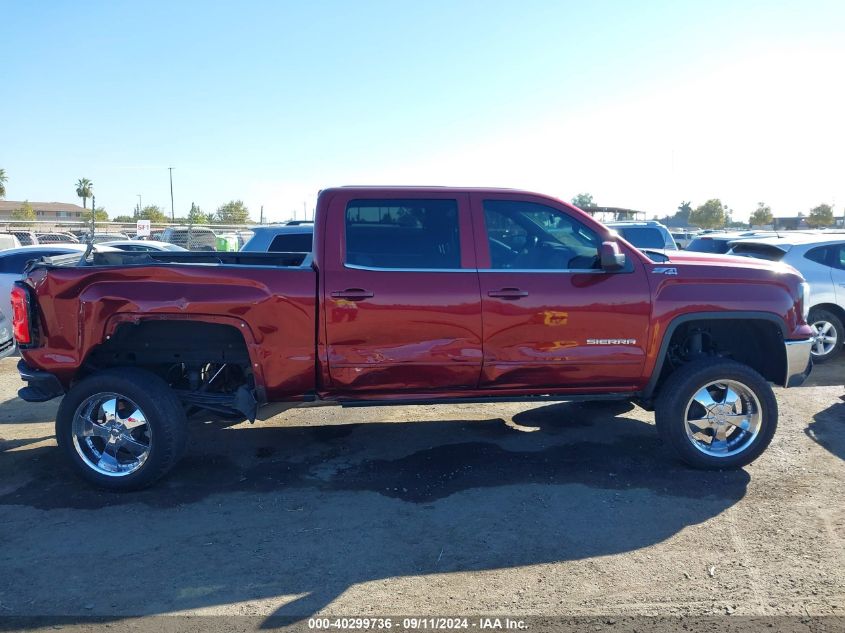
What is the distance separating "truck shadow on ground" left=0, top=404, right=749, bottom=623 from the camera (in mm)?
3449

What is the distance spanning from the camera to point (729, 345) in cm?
538

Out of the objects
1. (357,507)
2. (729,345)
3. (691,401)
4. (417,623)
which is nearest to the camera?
(417,623)

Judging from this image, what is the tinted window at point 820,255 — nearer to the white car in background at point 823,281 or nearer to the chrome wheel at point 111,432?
the white car in background at point 823,281

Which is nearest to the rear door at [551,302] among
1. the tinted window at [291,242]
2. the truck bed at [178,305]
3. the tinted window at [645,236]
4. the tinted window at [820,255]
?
the truck bed at [178,305]

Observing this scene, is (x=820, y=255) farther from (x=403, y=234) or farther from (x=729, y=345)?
(x=403, y=234)

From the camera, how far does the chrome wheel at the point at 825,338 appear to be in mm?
8570

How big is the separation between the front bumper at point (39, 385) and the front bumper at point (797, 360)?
5.38 m

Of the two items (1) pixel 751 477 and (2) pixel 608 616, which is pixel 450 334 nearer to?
(2) pixel 608 616

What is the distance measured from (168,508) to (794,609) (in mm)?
3699

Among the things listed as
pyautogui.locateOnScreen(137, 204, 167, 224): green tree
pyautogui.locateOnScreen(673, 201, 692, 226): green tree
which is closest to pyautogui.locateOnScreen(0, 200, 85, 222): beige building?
pyautogui.locateOnScreen(137, 204, 167, 224): green tree

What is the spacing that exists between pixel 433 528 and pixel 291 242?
5774 mm

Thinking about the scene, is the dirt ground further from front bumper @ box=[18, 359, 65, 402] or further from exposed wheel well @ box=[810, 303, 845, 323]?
exposed wheel well @ box=[810, 303, 845, 323]

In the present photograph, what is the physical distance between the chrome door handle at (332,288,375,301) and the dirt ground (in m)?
1.36

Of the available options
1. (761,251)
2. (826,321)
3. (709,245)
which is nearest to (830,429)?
(826,321)
